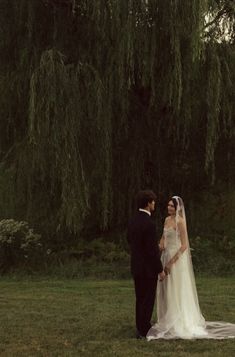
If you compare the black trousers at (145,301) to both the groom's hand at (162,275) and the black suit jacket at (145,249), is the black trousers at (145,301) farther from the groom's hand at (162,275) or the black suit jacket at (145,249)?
the groom's hand at (162,275)

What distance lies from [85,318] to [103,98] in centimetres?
543

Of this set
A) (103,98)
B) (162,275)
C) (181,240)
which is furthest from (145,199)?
(103,98)

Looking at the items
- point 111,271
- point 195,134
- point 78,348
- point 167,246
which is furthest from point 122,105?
point 78,348

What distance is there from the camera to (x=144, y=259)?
287 inches

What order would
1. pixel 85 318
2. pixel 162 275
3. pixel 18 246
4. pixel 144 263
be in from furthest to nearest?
pixel 18 246
pixel 85 318
pixel 162 275
pixel 144 263

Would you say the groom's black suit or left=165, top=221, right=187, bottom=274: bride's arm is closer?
the groom's black suit

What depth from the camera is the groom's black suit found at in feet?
23.8

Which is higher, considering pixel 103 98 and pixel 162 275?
pixel 103 98

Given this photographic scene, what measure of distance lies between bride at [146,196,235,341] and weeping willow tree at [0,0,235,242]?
16.2ft

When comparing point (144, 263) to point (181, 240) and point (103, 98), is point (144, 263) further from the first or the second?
point (103, 98)

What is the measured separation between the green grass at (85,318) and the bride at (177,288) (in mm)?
451

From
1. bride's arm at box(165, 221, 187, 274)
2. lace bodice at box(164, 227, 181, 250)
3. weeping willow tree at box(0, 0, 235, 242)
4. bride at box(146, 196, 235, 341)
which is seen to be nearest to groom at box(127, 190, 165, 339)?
bride at box(146, 196, 235, 341)

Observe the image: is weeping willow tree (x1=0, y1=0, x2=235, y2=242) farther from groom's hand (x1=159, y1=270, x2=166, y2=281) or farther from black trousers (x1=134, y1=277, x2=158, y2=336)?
black trousers (x1=134, y1=277, x2=158, y2=336)

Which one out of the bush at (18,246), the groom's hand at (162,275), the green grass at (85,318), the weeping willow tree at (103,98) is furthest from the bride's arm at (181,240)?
the bush at (18,246)
